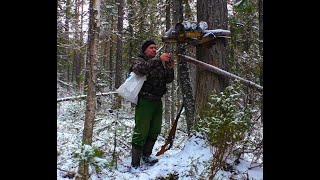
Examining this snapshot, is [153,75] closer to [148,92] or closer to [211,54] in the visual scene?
[148,92]

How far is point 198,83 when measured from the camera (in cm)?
588

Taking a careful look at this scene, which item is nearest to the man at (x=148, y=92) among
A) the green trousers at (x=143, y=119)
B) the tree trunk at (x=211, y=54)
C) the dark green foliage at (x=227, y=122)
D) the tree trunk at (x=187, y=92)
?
the green trousers at (x=143, y=119)

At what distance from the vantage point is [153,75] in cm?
546

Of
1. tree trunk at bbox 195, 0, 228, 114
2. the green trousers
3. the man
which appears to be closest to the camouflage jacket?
the man

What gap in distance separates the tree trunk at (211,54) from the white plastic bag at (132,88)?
43.8 inches

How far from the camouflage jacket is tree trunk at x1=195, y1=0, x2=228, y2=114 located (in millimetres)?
641

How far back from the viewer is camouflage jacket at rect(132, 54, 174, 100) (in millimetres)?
5410

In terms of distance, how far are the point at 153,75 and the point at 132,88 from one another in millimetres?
418

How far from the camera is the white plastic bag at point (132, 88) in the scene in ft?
17.8

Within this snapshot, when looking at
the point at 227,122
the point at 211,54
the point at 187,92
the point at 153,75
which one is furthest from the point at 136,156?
the point at 187,92

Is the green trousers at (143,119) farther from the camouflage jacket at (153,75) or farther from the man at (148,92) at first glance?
the camouflage jacket at (153,75)
